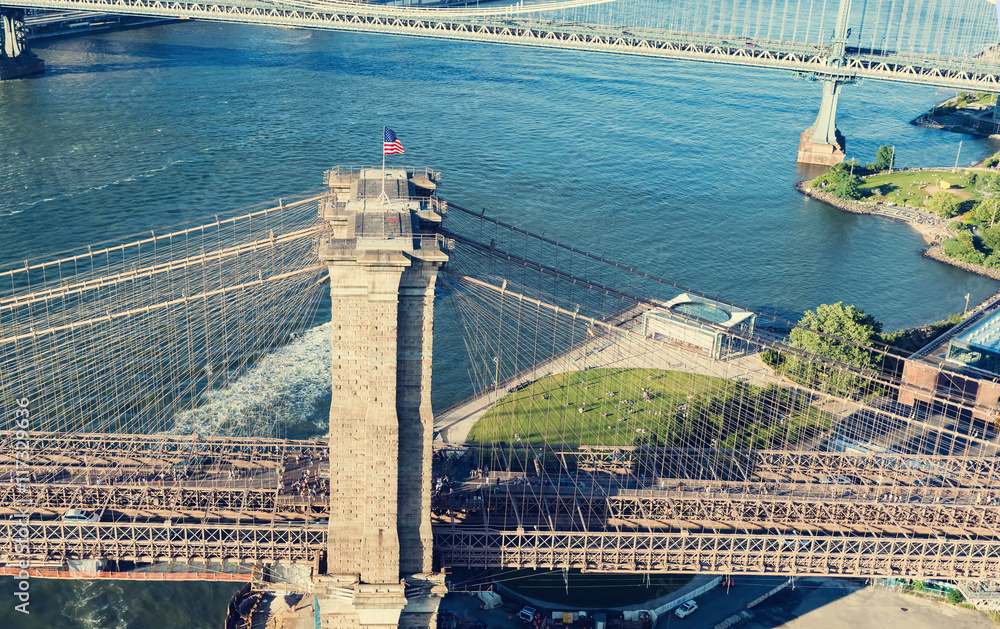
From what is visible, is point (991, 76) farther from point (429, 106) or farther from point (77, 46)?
point (77, 46)

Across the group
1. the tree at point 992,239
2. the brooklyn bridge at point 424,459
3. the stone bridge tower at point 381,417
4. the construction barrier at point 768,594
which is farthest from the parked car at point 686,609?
the tree at point 992,239

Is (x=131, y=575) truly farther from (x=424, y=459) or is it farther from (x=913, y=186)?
(x=913, y=186)

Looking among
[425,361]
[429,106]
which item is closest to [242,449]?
[425,361]

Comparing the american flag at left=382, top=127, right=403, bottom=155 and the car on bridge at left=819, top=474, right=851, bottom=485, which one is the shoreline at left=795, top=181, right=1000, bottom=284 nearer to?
the car on bridge at left=819, top=474, right=851, bottom=485

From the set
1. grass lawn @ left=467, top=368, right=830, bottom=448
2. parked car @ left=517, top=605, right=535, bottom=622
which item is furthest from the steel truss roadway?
parked car @ left=517, top=605, right=535, bottom=622

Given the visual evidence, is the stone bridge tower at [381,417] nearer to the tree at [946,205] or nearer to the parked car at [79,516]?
the parked car at [79,516]

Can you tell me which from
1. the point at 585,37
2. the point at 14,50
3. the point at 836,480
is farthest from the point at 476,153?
the point at 836,480
